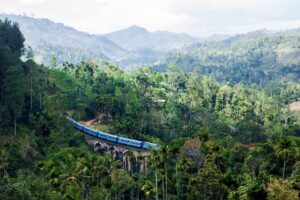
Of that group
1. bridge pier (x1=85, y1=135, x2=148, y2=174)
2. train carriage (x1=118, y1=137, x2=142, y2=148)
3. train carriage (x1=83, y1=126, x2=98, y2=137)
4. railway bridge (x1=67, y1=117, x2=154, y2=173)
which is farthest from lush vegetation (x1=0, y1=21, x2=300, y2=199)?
A: train carriage (x1=118, y1=137, x2=142, y2=148)

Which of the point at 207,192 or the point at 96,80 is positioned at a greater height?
the point at 96,80

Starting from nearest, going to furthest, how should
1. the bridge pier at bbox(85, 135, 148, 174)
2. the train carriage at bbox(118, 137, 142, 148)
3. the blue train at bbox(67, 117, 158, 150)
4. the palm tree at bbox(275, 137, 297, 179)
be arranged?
the palm tree at bbox(275, 137, 297, 179), the bridge pier at bbox(85, 135, 148, 174), the blue train at bbox(67, 117, 158, 150), the train carriage at bbox(118, 137, 142, 148)

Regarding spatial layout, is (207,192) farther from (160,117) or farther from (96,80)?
(96,80)

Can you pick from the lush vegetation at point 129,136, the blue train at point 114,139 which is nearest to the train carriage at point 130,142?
the blue train at point 114,139

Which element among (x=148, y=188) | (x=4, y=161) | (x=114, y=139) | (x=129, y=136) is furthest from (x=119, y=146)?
(x=4, y=161)

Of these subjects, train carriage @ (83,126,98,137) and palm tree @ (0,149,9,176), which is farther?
train carriage @ (83,126,98,137)

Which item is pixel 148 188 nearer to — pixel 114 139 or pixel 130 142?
pixel 130 142

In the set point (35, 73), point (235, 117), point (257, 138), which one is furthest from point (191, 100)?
point (35, 73)

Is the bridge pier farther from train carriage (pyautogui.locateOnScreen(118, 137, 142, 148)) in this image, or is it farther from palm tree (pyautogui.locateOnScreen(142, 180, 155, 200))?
palm tree (pyautogui.locateOnScreen(142, 180, 155, 200))

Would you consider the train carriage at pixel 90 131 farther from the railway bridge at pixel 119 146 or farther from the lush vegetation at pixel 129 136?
the lush vegetation at pixel 129 136
